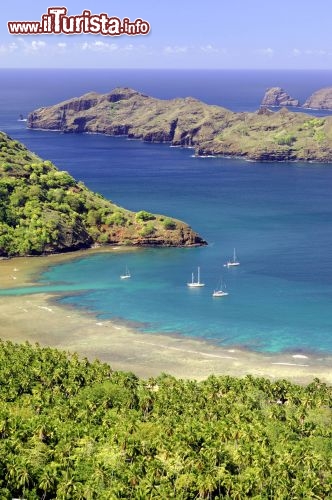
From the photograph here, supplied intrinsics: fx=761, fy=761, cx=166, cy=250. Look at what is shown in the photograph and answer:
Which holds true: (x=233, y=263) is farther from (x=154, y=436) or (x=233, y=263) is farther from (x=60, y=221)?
(x=154, y=436)

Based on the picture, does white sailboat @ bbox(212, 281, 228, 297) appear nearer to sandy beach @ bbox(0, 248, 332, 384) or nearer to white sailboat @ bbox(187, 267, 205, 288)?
white sailboat @ bbox(187, 267, 205, 288)

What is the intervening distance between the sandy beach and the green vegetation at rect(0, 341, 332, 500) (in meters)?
9.34

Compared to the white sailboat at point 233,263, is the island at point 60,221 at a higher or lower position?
higher

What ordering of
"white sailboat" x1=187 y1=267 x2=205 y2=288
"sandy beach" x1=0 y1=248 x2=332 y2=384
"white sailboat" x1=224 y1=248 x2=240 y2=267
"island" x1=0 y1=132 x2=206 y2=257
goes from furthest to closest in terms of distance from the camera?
"island" x1=0 y1=132 x2=206 y2=257
"white sailboat" x1=224 y1=248 x2=240 y2=267
"white sailboat" x1=187 y1=267 x2=205 y2=288
"sandy beach" x1=0 y1=248 x2=332 y2=384

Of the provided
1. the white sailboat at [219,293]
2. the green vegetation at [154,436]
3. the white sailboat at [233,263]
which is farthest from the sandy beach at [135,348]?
the white sailboat at [233,263]

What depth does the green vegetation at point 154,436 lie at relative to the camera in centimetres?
Answer: 5422

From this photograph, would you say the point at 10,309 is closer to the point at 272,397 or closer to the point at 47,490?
the point at 272,397

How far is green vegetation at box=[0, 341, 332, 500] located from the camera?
2135 inches

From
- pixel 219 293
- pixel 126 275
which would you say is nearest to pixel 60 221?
pixel 126 275

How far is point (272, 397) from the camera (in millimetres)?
73625

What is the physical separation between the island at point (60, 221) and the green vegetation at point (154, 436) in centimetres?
6171

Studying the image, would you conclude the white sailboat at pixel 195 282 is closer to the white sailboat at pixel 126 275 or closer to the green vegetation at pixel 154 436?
the white sailboat at pixel 126 275

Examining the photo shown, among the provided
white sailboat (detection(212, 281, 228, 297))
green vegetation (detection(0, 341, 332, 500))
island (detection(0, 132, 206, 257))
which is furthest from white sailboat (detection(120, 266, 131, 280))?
green vegetation (detection(0, 341, 332, 500))

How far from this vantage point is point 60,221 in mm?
146625
